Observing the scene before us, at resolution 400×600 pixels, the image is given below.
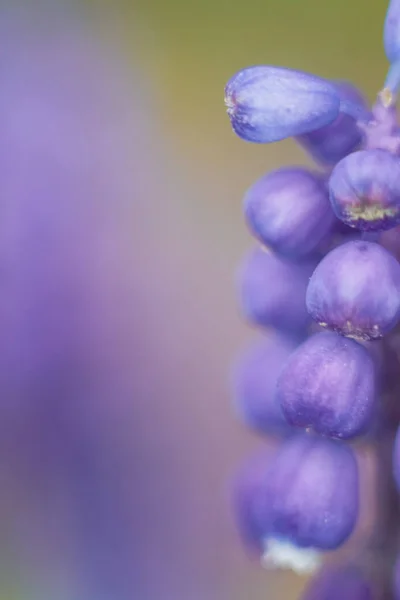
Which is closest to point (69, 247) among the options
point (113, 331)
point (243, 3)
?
point (113, 331)

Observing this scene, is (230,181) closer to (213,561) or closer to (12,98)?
(12,98)

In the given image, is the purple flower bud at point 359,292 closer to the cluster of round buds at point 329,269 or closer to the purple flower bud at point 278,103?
the cluster of round buds at point 329,269

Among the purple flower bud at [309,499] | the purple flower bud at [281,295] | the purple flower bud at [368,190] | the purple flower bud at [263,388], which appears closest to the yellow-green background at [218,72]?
the purple flower bud at [263,388]

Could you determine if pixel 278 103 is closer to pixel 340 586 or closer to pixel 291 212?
pixel 291 212

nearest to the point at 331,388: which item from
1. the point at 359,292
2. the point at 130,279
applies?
the point at 359,292

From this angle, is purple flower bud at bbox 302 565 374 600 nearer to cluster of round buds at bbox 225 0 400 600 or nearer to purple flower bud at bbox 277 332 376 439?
cluster of round buds at bbox 225 0 400 600

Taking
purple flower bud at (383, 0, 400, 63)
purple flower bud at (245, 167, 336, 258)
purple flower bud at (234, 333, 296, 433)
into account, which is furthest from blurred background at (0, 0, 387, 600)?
purple flower bud at (383, 0, 400, 63)
